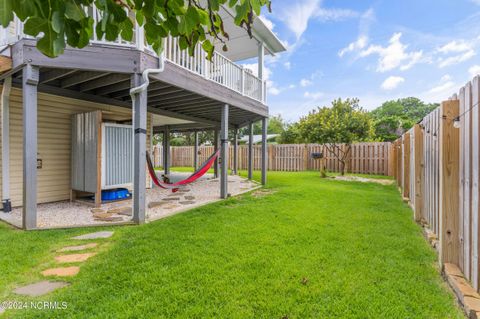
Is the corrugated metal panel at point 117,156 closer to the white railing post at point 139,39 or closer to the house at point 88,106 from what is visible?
the house at point 88,106

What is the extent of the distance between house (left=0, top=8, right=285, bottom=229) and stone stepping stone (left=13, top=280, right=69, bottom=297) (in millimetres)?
1649

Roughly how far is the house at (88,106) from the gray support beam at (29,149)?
0.4 inches

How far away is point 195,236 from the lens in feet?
10.6

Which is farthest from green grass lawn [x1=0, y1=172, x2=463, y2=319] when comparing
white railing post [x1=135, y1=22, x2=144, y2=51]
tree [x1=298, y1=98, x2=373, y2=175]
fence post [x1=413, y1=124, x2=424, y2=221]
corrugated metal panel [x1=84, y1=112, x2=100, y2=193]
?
tree [x1=298, y1=98, x2=373, y2=175]

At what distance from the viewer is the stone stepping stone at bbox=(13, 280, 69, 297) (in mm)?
2008

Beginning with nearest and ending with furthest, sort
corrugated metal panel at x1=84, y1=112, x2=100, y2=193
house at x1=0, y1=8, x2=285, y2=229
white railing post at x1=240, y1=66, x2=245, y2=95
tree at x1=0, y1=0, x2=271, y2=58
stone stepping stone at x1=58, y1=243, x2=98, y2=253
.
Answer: tree at x1=0, y1=0, x2=271, y2=58 < stone stepping stone at x1=58, y1=243, x2=98, y2=253 < house at x1=0, y1=8, x2=285, y2=229 < corrugated metal panel at x1=84, y1=112, x2=100, y2=193 < white railing post at x1=240, y1=66, x2=245, y2=95

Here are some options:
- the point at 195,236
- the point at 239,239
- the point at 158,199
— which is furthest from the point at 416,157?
the point at 158,199

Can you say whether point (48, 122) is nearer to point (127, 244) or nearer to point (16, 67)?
point (16, 67)

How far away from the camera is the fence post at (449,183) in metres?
2.13

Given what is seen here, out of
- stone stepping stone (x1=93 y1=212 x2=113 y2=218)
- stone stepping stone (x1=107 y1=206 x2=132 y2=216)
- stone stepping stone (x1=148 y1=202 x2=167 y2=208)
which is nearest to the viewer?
stone stepping stone (x1=93 y1=212 x2=113 y2=218)

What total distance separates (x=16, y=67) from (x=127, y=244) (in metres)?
2.99

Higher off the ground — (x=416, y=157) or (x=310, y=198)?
(x=416, y=157)

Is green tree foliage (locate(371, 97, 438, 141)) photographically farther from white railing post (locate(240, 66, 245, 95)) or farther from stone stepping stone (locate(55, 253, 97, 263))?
stone stepping stone (locate(55, 253, 97, 263))

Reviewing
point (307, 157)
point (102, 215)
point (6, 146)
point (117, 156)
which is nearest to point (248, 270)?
point (102, 215)
